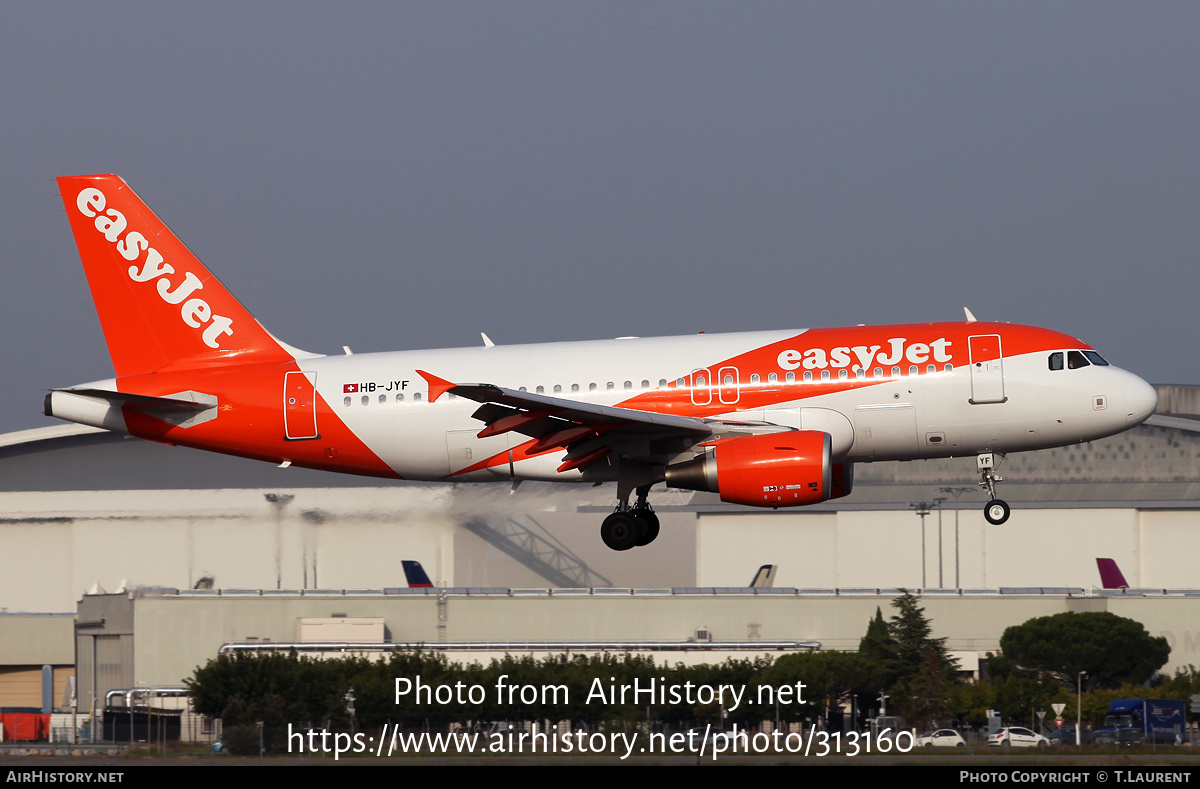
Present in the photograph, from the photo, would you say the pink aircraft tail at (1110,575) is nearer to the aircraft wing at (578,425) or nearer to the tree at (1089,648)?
the tree at (1089,648)

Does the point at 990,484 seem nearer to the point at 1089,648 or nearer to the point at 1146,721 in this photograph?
the point at 1146,721

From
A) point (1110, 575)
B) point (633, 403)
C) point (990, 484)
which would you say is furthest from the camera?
point (1110, 575)

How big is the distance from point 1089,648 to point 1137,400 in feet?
110

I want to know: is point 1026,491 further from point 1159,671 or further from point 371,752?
point 371,752

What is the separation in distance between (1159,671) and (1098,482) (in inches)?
1059

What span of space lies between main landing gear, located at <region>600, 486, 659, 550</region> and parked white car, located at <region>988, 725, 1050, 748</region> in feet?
50.3

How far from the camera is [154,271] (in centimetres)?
3066

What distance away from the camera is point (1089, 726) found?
43.4 meters

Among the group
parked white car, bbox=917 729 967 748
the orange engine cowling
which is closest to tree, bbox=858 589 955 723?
parked white car, bbox=917 729 967 748

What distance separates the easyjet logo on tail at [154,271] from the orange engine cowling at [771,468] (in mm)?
11114

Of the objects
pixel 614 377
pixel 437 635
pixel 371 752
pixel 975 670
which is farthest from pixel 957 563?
pixel 614 377

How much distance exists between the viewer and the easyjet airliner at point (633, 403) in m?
26.4

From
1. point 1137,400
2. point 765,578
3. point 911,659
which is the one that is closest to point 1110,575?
point 765,578

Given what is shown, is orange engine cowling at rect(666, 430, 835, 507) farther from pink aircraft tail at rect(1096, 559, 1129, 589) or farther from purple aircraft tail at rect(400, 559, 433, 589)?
pink aircraft tail at rect(1096, 559, 1129, 589)
